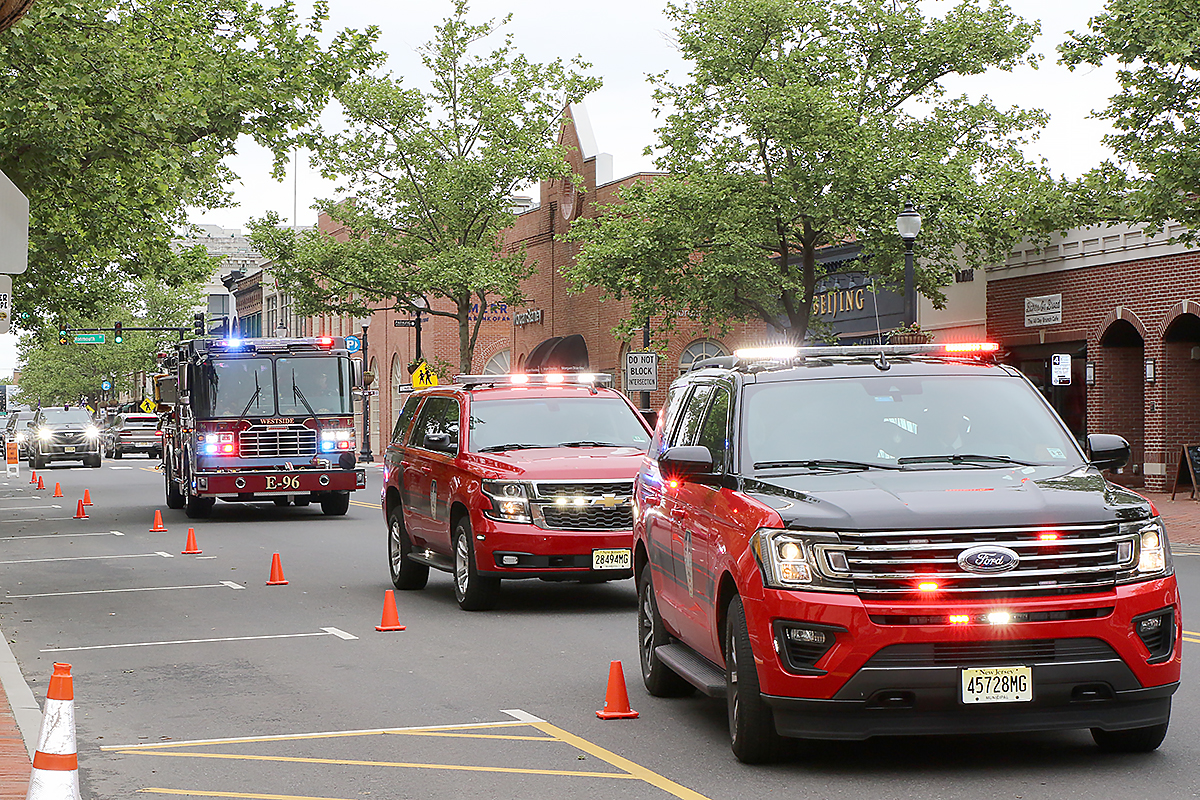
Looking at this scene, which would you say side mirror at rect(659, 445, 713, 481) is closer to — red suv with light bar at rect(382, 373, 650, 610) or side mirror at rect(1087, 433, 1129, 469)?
side mirror at rect(1087, 433, 1129, 469)

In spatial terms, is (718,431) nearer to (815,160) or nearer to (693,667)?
(693,667)

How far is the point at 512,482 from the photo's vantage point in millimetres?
12977

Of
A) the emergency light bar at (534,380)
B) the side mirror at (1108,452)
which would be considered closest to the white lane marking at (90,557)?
the emergency light bar at (534,380)

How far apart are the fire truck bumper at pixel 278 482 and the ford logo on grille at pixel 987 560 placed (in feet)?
65.5

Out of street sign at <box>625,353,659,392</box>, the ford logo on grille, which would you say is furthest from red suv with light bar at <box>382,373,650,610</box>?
street sign at <box>625,353,659,392</box>

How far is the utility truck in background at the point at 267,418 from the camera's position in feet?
83.1

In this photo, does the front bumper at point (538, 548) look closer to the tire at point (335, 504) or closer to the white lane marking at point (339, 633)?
the white lane marking at point (339, 633)

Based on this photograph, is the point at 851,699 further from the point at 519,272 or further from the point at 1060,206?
the point at 519,272

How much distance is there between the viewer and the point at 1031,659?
655 cm

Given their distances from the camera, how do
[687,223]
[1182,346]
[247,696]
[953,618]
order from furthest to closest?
1. [687,223]
2. [1182,346]
3. [247,696]
4. [953,618]

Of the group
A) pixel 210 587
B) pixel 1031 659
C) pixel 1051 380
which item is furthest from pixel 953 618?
pixel 1051 380

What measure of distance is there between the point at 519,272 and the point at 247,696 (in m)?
40.9

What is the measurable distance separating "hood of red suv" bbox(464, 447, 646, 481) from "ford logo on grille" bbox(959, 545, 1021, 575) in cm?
661

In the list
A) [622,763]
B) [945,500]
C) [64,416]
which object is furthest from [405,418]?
[64,416]
